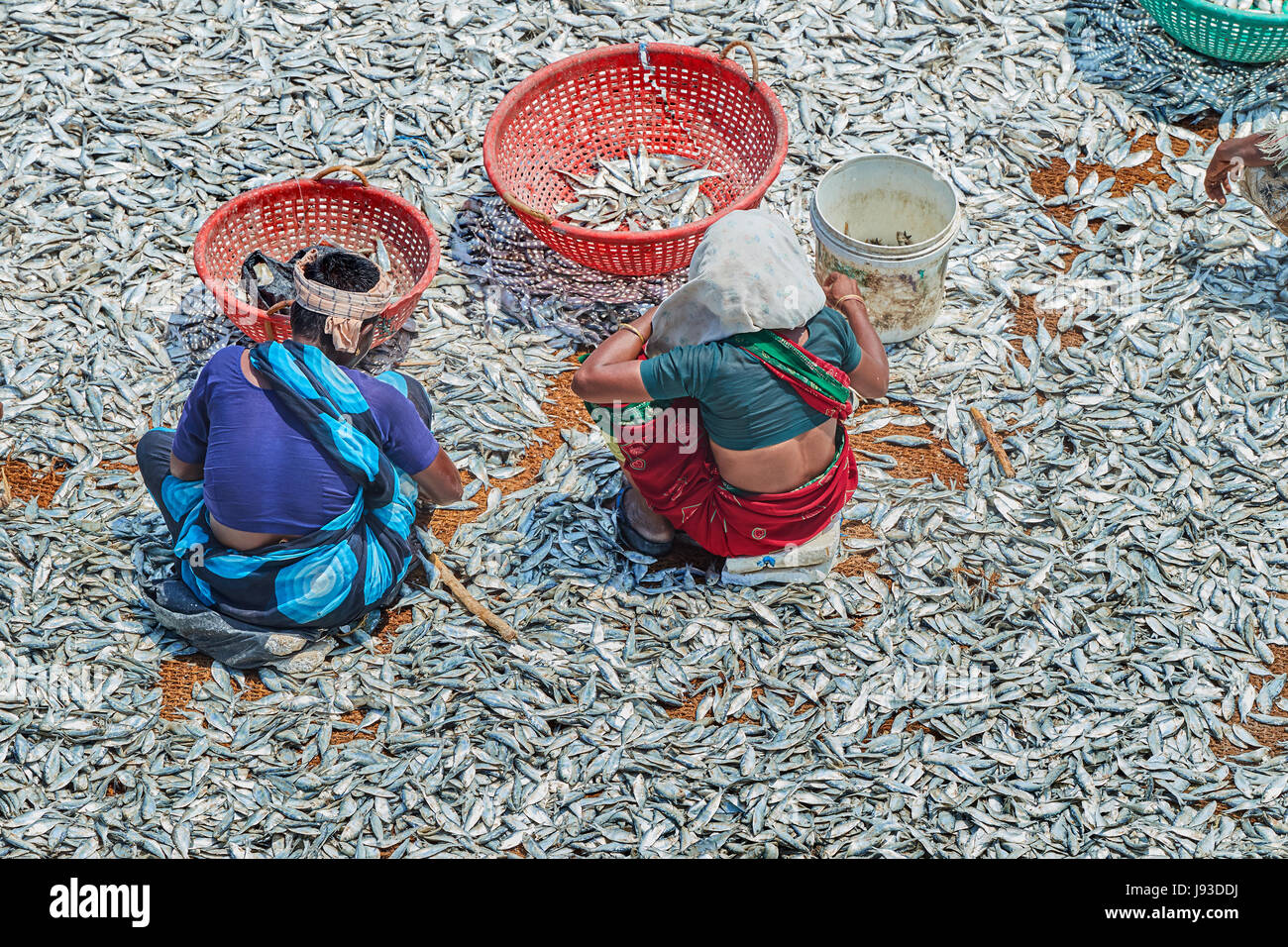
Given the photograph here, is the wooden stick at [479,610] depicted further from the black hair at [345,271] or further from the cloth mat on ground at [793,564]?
the black hair at [345,271]

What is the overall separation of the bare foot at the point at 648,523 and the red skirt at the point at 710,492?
0.15 meters

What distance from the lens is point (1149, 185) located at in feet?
17.5

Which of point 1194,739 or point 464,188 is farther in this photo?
point 464,188

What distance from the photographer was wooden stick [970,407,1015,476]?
448cm

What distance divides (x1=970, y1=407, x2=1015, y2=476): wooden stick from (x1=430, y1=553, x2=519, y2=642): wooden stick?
1733mm

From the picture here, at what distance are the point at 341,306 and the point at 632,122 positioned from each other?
2.20m

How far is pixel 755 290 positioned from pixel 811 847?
1.52m

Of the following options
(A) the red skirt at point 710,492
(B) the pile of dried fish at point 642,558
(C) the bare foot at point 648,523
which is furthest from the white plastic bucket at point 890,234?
(C) the bare foot at point 648,523

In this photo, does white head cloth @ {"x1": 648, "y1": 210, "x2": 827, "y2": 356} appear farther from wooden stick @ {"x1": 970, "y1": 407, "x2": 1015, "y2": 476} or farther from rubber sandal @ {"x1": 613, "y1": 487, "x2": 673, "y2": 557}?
wooden stick @ {"x1": 970, "y1": 407, "x2": 1015, "y2": 476}

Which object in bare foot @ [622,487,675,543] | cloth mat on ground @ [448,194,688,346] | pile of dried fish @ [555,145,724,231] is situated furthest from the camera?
pile of dried fish @ [555,145,724,231]

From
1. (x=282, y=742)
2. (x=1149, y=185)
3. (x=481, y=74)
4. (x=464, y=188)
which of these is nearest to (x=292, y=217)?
(x=464, y=188)

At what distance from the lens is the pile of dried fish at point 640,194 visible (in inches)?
204

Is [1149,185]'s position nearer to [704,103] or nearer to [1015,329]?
[1015,329]

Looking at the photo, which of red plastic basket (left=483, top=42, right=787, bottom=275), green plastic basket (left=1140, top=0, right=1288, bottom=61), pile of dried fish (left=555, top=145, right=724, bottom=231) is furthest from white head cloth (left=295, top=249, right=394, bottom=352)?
green plastic basket (left=1140, top=0, right=1288, bottom=61)
